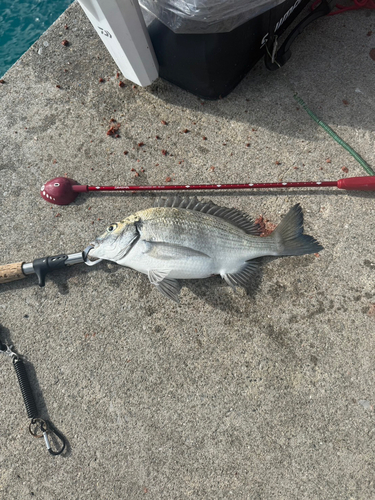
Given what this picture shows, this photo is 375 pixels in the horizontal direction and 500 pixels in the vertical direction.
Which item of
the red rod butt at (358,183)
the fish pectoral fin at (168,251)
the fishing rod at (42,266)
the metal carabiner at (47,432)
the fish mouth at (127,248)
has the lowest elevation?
the metal carabiner at (47,432)

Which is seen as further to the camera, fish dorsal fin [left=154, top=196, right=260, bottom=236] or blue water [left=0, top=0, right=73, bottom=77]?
blue water [left=0, top=0, right=73, bottom=77]

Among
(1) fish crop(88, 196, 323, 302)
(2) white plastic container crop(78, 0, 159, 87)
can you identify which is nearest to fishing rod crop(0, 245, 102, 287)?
(1) fish crop(88, 196, 323, 302)

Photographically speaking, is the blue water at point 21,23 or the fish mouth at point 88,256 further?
the blue water at point 21,23

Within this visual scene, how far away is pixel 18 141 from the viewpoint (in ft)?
11.0

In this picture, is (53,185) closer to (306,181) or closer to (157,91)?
(157,91)

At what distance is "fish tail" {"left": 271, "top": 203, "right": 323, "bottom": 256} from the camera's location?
255cm

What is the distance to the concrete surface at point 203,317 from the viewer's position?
248cm

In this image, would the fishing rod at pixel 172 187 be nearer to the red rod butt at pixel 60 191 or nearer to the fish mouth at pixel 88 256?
the red rod butt at pixel 60 191

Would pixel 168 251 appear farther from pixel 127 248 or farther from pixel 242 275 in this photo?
pixel 242 275

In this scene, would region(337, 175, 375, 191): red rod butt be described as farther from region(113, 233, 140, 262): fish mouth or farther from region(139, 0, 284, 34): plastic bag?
region(113, 233, 140, 262): fish mouth

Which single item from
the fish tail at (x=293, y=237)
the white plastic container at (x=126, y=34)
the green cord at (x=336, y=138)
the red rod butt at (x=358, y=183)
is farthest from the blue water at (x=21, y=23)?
the red rod butt at (x=358, y=183)

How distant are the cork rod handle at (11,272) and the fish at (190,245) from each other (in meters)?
0.71

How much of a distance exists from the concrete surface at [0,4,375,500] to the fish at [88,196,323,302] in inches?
8.7

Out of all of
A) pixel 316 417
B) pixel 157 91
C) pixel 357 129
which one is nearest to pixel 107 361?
pixel 316 417
